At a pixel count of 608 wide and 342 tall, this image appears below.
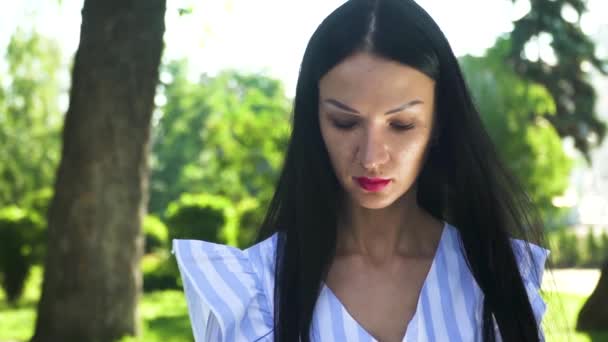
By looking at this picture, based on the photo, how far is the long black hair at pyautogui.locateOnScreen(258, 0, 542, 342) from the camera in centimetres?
217

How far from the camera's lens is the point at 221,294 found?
7.07 ft

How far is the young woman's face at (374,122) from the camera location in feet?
6.95

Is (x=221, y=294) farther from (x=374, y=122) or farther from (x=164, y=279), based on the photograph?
(x=164, y=279)

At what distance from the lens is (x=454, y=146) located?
236cm

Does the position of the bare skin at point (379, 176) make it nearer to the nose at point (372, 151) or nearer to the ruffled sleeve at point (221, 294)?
the nose at point (372, 151)

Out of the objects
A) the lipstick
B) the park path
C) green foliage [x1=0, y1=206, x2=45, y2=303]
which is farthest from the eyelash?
green foliage [x1=0, y1=206, x2=45, y2=303]

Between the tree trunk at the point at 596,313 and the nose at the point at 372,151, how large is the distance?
5.82 m

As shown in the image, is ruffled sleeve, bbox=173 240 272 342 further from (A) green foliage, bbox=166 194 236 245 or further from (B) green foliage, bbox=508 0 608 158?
(B) green foliage, bbox=508 0 608 158

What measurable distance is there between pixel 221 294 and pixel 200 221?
13.5 meters

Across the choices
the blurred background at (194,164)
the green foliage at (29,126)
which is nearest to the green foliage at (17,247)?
the blurred background at (194,164)

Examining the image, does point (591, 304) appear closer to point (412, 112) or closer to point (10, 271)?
point (412, 112)

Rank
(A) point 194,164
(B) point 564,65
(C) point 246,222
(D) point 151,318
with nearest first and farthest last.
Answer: (D) point 151,318 → (C) point 246,222 → (B) point 564,65 → (A) point 194,164

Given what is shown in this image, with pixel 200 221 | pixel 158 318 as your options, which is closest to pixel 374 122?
pixel 158 318

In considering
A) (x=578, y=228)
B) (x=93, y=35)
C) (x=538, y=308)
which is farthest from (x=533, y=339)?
(x=578, y=228)
